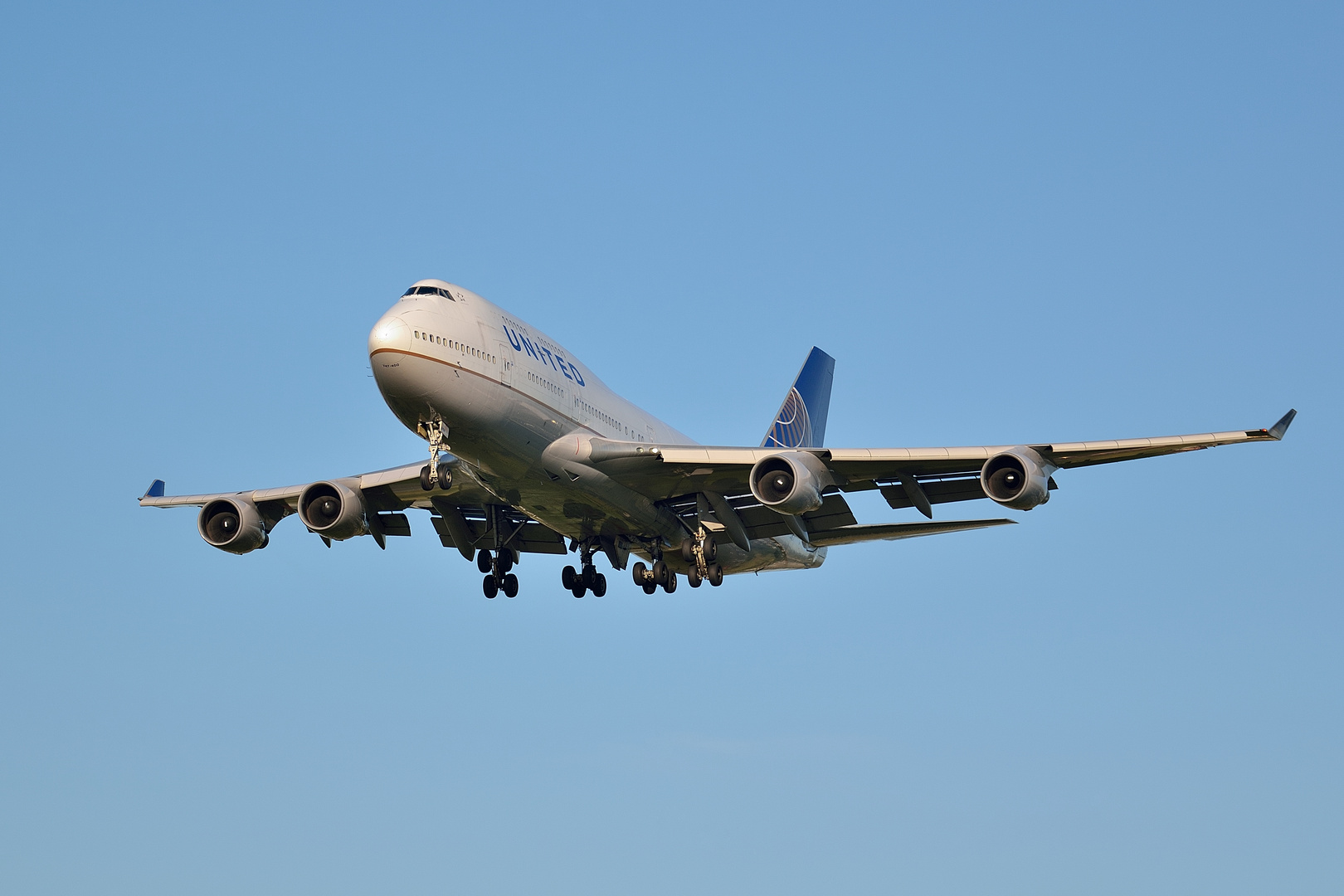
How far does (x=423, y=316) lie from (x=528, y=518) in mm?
11148

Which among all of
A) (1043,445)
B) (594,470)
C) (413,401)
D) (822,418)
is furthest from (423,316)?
(822,418)

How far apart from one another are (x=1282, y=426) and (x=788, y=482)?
1086 cm

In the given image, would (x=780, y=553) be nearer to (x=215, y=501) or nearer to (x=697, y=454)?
(x=697, y=454)

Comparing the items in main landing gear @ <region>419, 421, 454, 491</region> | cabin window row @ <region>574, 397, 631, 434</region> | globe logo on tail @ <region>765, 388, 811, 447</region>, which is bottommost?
main landing gear @ <region>419, 421, 454, 491</region>

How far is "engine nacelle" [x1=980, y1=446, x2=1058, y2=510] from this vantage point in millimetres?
31344

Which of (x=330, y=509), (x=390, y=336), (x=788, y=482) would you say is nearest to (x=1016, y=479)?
(x=788, y=482)

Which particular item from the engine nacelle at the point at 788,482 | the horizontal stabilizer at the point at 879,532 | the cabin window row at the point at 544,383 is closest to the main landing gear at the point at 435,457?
the cabin window row at the point at 544,383

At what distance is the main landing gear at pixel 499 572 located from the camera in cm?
3997

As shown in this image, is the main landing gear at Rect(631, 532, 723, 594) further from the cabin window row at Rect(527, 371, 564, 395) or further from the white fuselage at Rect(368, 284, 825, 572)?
the cabin window row at Rect(527, 371, 564, 395)

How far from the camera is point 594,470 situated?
33812 mm

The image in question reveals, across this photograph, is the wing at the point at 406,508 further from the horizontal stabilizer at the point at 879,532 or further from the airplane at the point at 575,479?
the horizontal stabilizer at the point at 879,532

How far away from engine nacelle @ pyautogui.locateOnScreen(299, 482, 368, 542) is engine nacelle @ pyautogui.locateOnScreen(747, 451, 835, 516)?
439 inches

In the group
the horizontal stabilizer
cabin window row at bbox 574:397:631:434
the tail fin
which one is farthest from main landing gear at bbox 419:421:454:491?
the tail fin

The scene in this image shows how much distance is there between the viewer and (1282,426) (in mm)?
29156
